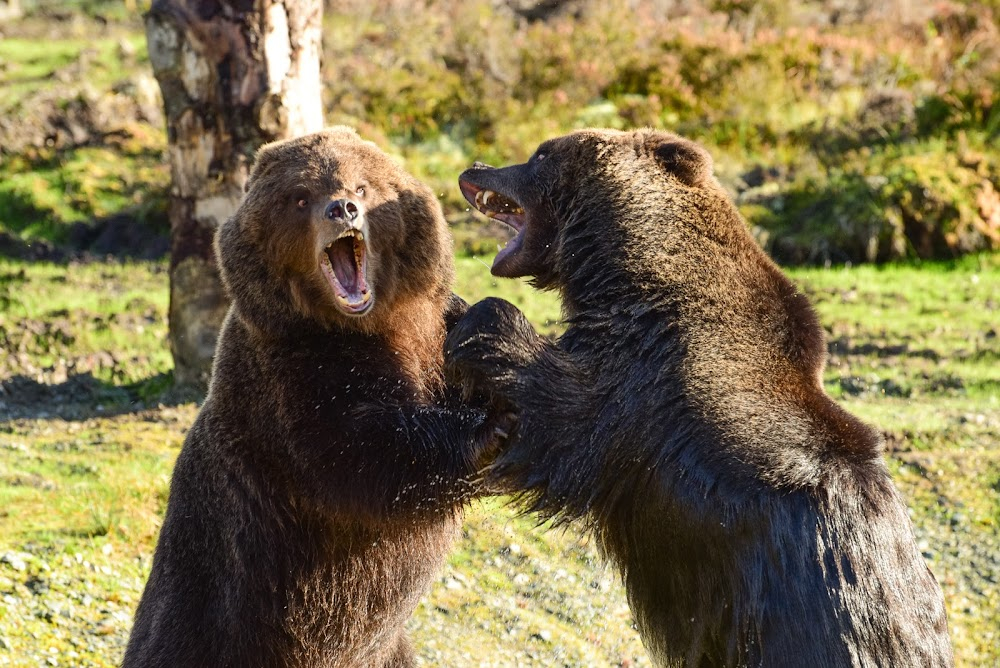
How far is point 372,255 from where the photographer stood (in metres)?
4.70

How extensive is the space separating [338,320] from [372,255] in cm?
31

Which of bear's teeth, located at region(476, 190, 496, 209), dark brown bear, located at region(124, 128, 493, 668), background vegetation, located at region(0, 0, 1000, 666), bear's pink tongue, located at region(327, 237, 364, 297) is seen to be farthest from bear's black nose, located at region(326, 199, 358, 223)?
bear's teeth, located at region(476, 190, 496, 209)

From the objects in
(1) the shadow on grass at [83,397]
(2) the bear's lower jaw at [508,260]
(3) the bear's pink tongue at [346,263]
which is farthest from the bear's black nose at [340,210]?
(1) the shadow on grass at [83,397]

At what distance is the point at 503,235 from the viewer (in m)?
12.9

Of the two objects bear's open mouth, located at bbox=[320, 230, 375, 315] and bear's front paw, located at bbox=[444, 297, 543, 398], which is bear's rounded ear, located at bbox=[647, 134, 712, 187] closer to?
bear's front paw, located at bbox=[444, 297, 543, 398]

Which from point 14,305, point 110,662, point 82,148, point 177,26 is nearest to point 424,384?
point 110,662

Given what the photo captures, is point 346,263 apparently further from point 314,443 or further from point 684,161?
point 684,161

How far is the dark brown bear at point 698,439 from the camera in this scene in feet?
12.9

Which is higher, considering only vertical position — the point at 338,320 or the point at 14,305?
the point at 338,320

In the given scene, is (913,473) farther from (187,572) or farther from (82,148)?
(82,148)

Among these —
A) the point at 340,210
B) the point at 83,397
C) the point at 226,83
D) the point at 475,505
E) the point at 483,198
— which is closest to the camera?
the point at 340,210

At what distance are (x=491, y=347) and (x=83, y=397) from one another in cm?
616

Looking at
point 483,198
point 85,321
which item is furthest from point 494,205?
point 85,321

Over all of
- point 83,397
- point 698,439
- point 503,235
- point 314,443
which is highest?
point 698,439
